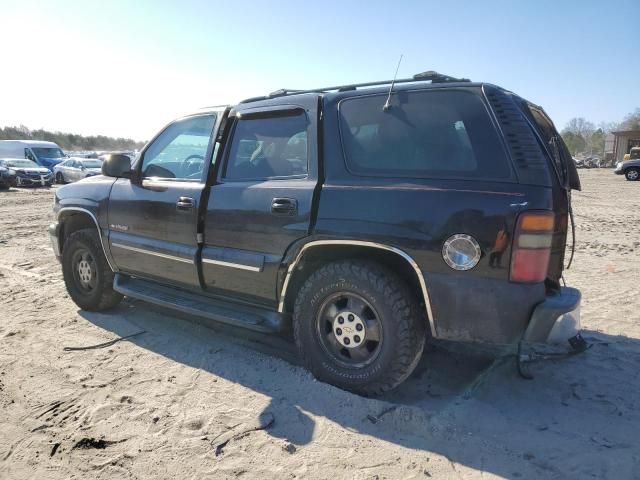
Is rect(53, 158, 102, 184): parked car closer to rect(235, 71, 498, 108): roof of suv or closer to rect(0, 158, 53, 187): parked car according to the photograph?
→ rect(0, 158, 53, 187): parked car

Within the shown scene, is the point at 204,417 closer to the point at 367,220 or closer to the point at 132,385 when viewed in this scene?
the point at 132,385

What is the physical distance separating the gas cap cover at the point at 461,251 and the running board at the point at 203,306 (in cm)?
134

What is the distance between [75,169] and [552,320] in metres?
25.0

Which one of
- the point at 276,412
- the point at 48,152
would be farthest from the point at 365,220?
the point at 48,152

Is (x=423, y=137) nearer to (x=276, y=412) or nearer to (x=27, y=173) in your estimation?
(x=276, y=412)

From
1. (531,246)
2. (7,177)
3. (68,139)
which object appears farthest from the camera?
(68,139)

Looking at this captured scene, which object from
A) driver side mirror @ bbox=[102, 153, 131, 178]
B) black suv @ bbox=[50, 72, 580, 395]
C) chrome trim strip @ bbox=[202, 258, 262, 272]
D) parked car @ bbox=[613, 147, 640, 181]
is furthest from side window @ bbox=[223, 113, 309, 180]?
parked car @ bbox=[613, 147, 640, 181]

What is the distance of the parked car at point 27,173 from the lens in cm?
2205

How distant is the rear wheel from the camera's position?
27406mm

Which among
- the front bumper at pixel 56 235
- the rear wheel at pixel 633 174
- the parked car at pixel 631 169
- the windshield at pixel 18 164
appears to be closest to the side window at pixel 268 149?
the front bumper at pixel 56 235

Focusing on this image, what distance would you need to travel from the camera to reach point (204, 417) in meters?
2.87

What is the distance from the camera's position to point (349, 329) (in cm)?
310

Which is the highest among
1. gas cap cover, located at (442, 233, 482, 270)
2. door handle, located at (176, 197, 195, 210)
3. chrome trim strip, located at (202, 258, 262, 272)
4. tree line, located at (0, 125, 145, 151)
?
tree line, located at (0, 125, 145, 151)

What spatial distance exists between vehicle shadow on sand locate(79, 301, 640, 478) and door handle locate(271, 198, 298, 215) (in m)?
1.16
